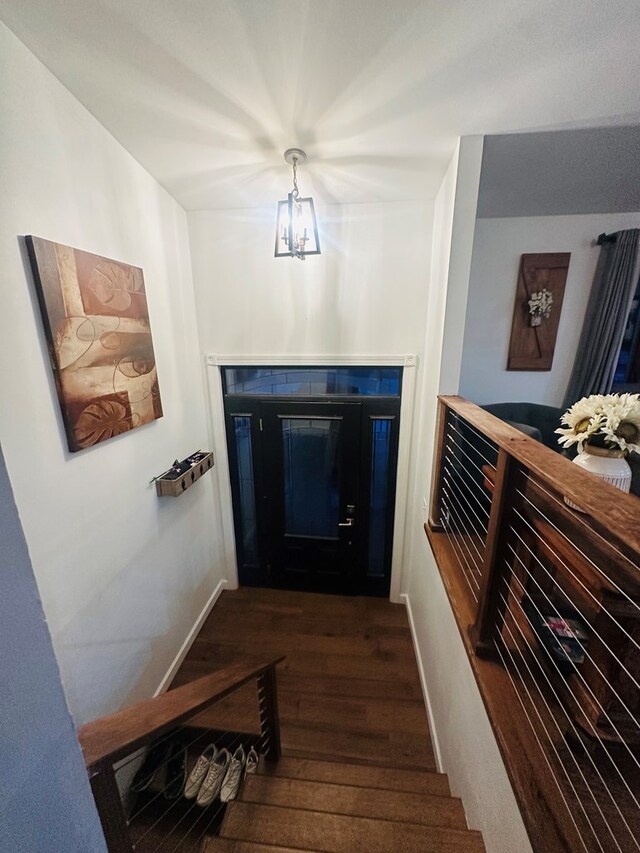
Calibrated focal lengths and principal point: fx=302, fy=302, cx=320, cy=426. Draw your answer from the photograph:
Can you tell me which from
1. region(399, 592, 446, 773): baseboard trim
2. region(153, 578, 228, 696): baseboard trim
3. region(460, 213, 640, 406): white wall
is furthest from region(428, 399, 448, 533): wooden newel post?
region(153, 578, 228, 696): baseboard trim

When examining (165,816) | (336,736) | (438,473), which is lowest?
(165,816)

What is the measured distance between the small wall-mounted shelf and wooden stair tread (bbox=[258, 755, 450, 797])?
1556mm

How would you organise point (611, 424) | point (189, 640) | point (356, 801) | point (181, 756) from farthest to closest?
point (189, 640) < point (181, 756) < point (356, 801) < point (611, 424)

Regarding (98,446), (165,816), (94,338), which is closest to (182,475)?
(98,446)

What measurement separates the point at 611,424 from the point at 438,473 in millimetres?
883

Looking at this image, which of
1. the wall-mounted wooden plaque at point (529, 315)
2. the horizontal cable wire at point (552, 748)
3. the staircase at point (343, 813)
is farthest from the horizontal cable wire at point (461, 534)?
the wall-mounted wooden plaque at point (529, 315)

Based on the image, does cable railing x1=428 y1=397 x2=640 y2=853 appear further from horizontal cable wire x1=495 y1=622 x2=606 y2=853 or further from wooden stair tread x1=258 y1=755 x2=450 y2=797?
wooden stair tread x1=258 y1=755 x2=450 y2=797

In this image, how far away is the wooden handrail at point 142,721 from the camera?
0.84 m

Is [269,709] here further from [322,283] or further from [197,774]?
[322,283]

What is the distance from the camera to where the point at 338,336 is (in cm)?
227

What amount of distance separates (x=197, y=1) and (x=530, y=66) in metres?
1.15

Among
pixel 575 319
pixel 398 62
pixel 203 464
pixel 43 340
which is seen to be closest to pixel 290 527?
pixel 203 464

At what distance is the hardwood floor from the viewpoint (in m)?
1.78

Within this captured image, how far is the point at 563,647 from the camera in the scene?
2.89ft
